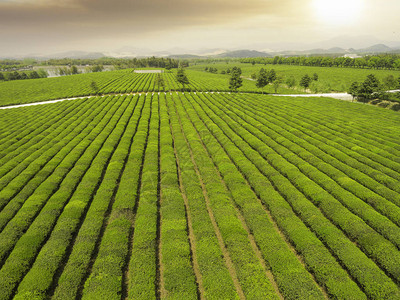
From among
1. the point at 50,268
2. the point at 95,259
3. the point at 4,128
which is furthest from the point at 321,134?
the point at 4,128

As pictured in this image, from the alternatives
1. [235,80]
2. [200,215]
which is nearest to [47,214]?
[200,215]

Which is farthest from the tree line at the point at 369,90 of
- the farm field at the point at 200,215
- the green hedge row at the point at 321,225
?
the green hedge row at the point at 321,225

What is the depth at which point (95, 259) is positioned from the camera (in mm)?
14078

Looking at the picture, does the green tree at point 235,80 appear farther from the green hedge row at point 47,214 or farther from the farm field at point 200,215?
the green hedge row at point 47,214

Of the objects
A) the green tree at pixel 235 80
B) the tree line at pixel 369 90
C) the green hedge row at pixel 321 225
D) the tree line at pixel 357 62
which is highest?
the tree line at pixel 357 62

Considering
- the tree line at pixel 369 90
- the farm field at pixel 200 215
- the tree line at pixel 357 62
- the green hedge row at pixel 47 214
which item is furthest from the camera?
the tree line at pixel 357 62

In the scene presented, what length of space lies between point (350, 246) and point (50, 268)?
21493mm

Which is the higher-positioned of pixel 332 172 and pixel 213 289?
pixel 332 172

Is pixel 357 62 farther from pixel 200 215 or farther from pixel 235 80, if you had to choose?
pixel 200 215

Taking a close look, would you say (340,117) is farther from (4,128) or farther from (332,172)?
(4,128)

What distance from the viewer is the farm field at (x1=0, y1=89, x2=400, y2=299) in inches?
475

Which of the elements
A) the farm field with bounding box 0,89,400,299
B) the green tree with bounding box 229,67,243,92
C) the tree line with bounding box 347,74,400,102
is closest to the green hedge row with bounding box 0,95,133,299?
the farm field with bounding box 0,89,400,299

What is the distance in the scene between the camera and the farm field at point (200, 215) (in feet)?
39.6

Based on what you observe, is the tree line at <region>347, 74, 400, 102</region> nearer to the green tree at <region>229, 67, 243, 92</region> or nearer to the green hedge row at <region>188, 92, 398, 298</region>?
the green tree at <region>229, 67, 243, 92</region>
